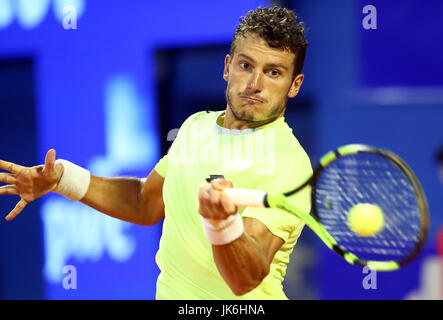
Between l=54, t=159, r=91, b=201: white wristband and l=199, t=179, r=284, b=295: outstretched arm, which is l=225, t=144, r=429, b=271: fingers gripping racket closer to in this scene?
l=199, t=179, r=284, b=295: outstretched arm

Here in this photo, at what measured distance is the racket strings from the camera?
7.51ft

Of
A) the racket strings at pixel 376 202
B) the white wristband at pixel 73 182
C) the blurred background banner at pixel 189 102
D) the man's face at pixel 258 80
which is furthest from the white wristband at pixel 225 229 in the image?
the blurred background banner at pixel 189 102

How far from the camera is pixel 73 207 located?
14.3ft

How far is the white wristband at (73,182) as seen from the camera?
8.61 ft

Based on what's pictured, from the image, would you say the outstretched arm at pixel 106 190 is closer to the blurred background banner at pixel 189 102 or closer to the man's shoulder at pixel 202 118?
the man's shoulder at pixel 202 118

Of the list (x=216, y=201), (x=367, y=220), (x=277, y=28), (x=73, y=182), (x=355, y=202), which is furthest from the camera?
(x=73, y=182)

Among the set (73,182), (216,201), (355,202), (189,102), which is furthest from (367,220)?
(189,102)

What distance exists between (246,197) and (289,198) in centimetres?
19

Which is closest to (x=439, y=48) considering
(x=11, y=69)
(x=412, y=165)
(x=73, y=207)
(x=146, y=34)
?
(x=412, y=165)

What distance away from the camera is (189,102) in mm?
4559

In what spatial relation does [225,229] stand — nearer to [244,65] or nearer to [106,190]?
[244,65]

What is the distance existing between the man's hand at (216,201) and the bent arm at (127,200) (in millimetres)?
585

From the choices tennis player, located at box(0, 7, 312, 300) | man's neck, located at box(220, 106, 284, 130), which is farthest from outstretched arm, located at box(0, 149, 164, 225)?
man's neck, located at box(220, 106, 284, 130)

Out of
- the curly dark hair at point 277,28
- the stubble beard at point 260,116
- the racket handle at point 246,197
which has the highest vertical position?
the curly dark hair at point 277,28
